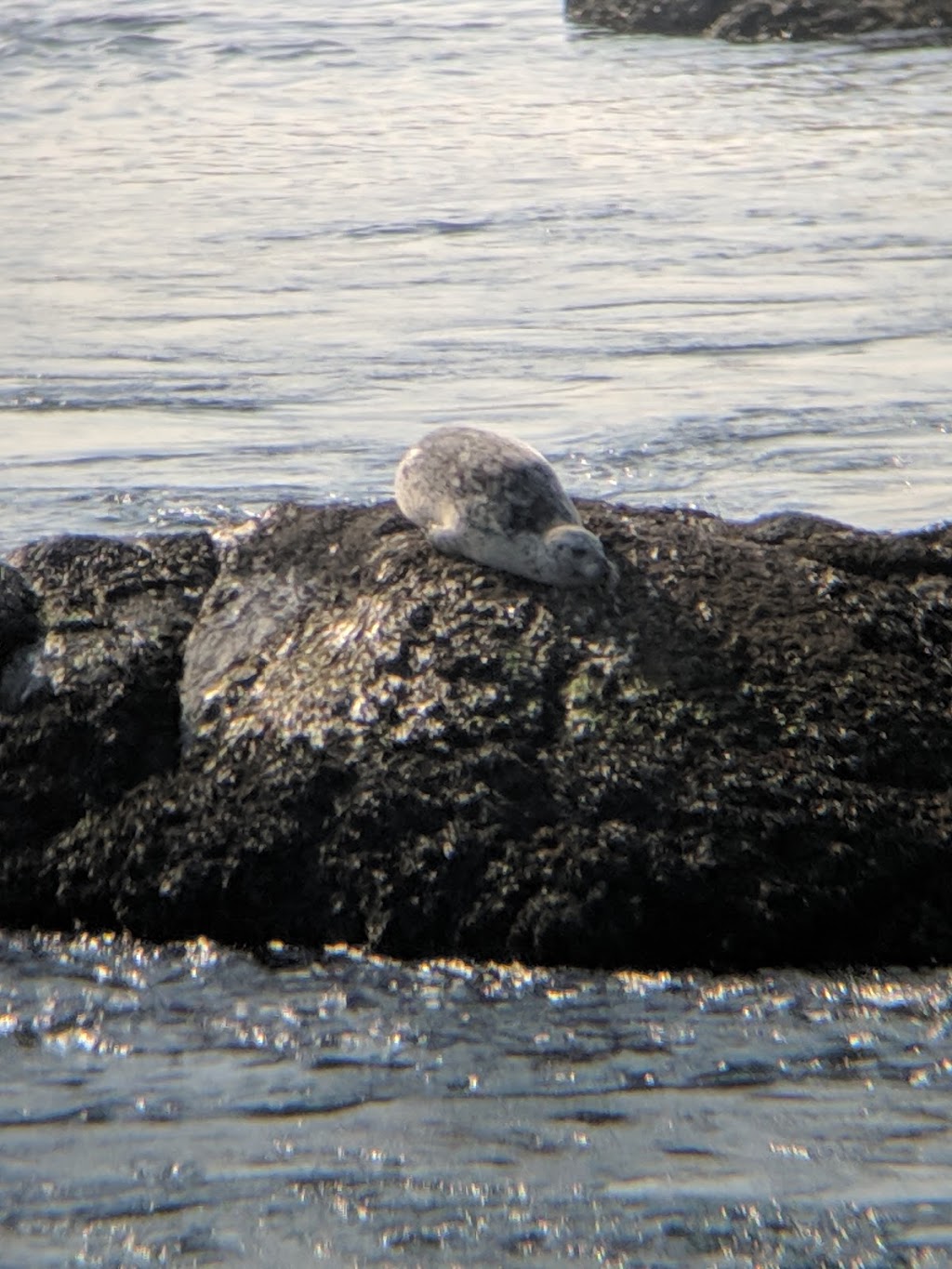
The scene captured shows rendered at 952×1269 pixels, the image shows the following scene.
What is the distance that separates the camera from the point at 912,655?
4770 mm

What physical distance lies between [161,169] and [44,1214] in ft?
45.3

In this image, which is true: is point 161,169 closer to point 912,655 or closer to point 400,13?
point 400,13

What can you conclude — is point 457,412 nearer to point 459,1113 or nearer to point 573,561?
point 573,561

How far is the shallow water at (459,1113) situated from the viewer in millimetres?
3213

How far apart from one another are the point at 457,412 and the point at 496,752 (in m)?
4.98

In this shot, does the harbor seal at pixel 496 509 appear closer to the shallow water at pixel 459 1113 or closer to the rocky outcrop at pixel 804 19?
the shallow water at pixel 459 1113

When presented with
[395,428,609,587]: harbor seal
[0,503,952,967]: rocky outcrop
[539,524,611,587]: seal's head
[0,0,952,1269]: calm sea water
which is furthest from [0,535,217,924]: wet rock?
[539,524,611,587]: seal's head

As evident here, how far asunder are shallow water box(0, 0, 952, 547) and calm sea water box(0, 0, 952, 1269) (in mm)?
Answer: 44

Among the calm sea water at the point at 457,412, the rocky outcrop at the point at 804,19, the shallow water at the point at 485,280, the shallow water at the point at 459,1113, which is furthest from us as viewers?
the rocky outcrop at the point at 804,19

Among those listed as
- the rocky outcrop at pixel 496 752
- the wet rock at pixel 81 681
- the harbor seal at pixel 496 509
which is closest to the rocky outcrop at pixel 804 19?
the harbor seal at pixel 496 509

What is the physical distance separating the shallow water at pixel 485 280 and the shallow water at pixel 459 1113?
387 centimetres

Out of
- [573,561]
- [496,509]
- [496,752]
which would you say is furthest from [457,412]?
[496,752]

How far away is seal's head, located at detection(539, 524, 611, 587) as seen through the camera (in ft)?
Answer: 15.6

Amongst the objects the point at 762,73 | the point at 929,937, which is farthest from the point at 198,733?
the point at 762,73
